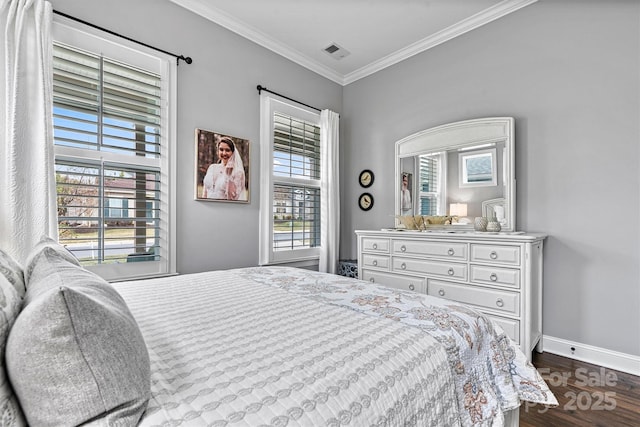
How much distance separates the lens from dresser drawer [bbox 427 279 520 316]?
7.27ft

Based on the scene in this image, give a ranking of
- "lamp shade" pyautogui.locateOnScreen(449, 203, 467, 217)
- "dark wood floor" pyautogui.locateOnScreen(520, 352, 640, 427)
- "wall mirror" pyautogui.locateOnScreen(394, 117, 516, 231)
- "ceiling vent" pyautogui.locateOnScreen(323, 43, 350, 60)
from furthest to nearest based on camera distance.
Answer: "ceiling vent" pyautogui.locateOnScreen(323, 43, 350, 60)
"lamp shade" pyautogui.locateOnScreen(449, 203, 467, 217)
"wall mirror" pyautogui.locateOnScreen(394, 117, 516, 231)
"dark wood floor" pyautogui.locateOnScreen(520, 352, 640, 427)

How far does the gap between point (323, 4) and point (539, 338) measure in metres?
3.34

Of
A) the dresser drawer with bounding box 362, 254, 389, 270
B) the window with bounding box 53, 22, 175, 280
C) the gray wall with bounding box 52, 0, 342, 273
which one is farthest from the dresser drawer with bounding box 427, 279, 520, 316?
the window with bounding box 53, 22, 175, 280

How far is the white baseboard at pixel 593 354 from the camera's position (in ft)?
6.91

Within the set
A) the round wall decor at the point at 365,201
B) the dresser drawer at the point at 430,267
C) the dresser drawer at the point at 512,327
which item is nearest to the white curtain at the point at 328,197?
the round wall decor at the point at 365,201

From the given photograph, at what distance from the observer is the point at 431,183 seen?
3135 mm

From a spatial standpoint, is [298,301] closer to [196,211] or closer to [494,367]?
[494,367]

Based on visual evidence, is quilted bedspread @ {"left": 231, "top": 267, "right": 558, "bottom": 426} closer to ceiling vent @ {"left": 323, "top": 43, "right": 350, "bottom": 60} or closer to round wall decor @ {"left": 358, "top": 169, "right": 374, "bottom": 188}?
round wall decor @ {"left": 358, "top": 169, "right": 374, "bottom": 188}

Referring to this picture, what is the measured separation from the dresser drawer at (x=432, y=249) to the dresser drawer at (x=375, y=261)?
0.14 meters

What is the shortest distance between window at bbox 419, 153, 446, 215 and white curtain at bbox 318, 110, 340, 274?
1.03 metres

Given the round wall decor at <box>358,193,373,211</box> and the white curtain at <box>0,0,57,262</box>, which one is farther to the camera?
the round wall decor at <box>358,193,373,211</box>

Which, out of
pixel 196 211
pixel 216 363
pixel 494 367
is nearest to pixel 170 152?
pixel 196 211

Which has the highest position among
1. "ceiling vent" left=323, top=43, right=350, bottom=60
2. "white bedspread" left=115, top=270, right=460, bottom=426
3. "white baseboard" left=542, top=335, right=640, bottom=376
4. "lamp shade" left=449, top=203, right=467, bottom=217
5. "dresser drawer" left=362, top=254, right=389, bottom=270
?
"ceiling vent" left=323, top=43, right=350, bottom=60

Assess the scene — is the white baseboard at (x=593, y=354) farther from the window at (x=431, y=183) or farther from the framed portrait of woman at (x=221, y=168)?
the framed portrait of woman at (x=221, y=168)
